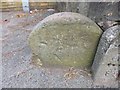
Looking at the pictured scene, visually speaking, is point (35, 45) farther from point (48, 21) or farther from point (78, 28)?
point (78, 28)

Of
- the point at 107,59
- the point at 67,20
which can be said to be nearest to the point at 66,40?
the point at 67,20

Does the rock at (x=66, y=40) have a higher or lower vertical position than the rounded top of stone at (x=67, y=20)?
lower

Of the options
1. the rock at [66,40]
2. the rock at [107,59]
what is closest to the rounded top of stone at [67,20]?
the rock at [66,40]

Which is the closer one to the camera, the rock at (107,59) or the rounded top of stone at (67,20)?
the rock at (107,59)

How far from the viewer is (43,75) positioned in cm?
285

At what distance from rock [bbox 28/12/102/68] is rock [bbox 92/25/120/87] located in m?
0.15

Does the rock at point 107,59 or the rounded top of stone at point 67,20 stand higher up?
the rounded top of stone at point 67,20

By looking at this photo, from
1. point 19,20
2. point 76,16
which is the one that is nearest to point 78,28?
point 76,16

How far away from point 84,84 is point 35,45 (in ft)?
2.60

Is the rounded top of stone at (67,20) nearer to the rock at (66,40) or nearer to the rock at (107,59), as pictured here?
the rock at (66,40)

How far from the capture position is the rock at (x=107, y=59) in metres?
2.50

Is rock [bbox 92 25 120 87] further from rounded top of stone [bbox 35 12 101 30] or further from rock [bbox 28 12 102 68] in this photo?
rounded top of stone [bbox 35 12 101 30]

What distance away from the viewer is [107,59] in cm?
255

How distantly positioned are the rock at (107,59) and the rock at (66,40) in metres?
0.15
